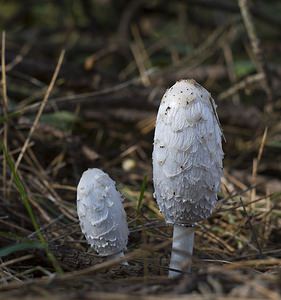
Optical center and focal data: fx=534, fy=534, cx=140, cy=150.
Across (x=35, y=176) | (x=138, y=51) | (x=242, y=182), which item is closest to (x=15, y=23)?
(x=138, y=51)

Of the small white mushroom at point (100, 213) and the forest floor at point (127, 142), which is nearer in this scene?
the forest floor at point (127, 142)

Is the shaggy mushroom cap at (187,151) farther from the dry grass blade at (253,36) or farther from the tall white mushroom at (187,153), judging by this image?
the dry grass blade at (253,36)

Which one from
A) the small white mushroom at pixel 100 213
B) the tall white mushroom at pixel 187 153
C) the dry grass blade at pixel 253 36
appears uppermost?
the dry grass blade at pixel 253 36

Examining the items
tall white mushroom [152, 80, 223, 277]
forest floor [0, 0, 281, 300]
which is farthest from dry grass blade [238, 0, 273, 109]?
tall white mushroom [152, 80, 223, 277]

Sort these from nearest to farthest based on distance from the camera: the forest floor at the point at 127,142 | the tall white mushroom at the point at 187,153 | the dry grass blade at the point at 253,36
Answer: the forest floor at the point at 127,142, the tall white mushroom at the point at 187,153, the dry grass blade at the point at 253,36

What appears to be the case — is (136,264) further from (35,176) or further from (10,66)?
(10,66)

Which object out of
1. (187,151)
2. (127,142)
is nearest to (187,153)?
(187,151)

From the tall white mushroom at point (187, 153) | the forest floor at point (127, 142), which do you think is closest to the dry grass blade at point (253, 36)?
the forest floor at point (127, 142)
